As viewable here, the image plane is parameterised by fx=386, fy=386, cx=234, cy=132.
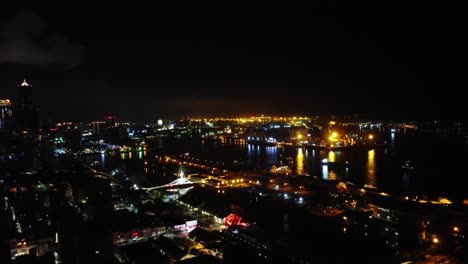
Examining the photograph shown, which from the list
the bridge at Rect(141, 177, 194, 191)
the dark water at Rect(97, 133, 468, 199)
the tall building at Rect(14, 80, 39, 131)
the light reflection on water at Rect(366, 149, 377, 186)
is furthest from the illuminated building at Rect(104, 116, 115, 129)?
the bridge at Rect(141, 177, 194, 191)

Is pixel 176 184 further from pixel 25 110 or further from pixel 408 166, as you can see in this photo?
pixel 25 110

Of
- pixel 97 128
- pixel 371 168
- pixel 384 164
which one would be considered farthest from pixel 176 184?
pixel 97 128

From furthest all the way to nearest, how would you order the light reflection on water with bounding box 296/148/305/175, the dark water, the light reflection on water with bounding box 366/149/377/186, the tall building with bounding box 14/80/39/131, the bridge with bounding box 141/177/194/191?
1. the tall building with bounding box 14/80/39/131
2. the light reflection on water with bounding box 296/148/305/175
3. the light reflection on water with bounding box 366/149/377/186
4. the dark water
5. the bridge with bounding box 141/177/194/191

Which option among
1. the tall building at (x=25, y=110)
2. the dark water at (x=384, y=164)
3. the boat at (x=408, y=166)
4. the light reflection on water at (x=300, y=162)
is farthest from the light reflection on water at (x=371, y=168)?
the tall building at (x=25, y=110)

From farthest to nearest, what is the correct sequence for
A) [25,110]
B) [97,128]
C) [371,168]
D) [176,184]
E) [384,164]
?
[97,128], [25,110], [384,164], [371,168], [176,184]

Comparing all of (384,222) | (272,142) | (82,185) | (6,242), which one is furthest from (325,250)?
(272,142)

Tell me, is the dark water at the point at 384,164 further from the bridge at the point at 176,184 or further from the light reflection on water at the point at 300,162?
the bridge at the point at 176,184

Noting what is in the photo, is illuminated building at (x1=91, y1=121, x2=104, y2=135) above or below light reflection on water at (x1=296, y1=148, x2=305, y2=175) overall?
above

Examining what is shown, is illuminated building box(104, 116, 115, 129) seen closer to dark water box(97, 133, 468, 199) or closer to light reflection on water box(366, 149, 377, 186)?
dark water box(97, 133, 468, 199)
